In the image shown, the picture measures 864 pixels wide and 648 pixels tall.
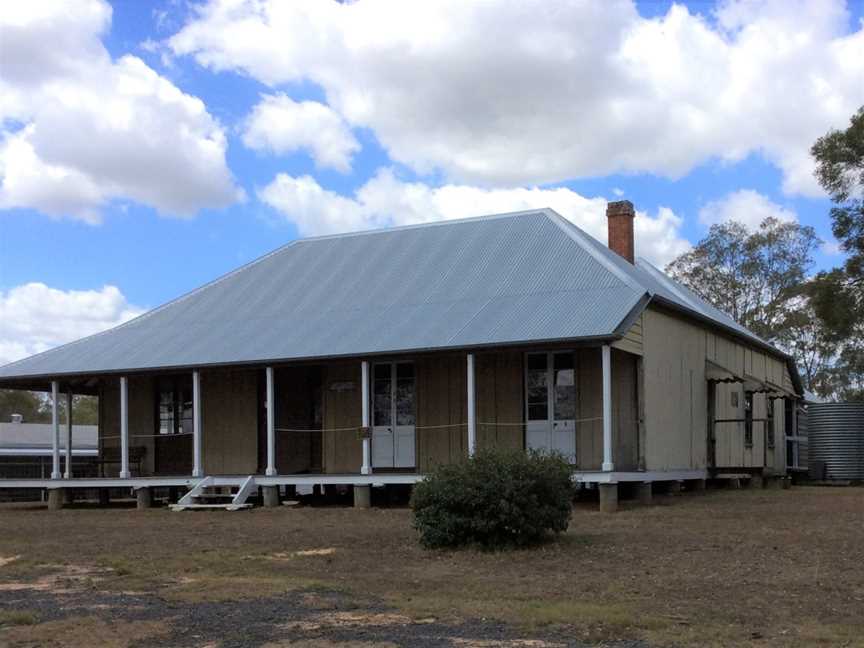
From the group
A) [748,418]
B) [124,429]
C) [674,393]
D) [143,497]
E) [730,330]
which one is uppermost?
[730,330]

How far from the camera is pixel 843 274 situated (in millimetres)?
35875

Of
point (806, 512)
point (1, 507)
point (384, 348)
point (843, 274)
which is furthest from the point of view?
point (843, 274)

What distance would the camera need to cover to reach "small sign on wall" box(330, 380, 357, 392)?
846 inches

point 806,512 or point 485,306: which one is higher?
point 485,306

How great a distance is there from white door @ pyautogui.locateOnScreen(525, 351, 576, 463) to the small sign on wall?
12.2 ft

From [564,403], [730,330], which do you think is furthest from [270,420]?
[730,330]

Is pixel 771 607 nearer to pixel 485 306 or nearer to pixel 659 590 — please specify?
pixel 659 590

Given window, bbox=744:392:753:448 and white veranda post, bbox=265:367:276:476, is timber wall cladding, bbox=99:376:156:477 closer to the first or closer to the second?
white veranda post, bbox=265:367:276:476

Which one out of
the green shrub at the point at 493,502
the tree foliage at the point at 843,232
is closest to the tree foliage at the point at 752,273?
the tree foliage at the point at 843,232

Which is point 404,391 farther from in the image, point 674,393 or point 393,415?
point 674,393

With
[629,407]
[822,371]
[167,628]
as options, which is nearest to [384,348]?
[629,407]

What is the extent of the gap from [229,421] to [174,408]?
183cm

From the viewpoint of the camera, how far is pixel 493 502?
12.0 m

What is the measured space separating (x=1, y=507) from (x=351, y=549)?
15.2 meters
